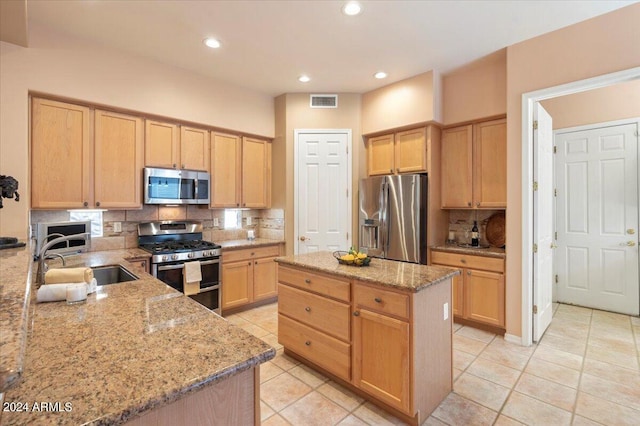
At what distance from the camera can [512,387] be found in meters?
2.32

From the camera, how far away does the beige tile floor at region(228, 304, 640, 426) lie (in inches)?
78.6

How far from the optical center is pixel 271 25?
2.75 m

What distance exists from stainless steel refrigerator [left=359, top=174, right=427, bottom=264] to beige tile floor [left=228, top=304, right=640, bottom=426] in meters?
1.17

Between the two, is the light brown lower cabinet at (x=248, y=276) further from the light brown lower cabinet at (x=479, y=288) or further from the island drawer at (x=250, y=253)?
the light brown lower cabinet at (x=479, y=288)

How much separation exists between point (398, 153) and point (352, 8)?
6.40 ft

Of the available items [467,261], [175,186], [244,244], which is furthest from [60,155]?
[467,261]

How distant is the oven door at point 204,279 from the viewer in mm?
3242

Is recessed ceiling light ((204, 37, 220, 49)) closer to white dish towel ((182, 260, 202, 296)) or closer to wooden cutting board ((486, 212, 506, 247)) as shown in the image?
white dish towel ((182, 260, 202, 296))

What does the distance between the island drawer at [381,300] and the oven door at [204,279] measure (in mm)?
2084

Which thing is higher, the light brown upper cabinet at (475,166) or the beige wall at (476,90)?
the beige wall at (476,90)

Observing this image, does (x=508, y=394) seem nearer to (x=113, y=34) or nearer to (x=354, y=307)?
(x=354, y=307)

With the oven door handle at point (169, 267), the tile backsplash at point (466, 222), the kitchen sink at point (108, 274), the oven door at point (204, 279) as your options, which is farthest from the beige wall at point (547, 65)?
the kitchen sink at point (108, 274)

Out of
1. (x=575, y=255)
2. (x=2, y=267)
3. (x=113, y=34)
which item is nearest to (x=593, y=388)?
(x=575, y=255)

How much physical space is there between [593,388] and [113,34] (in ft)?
16.5
